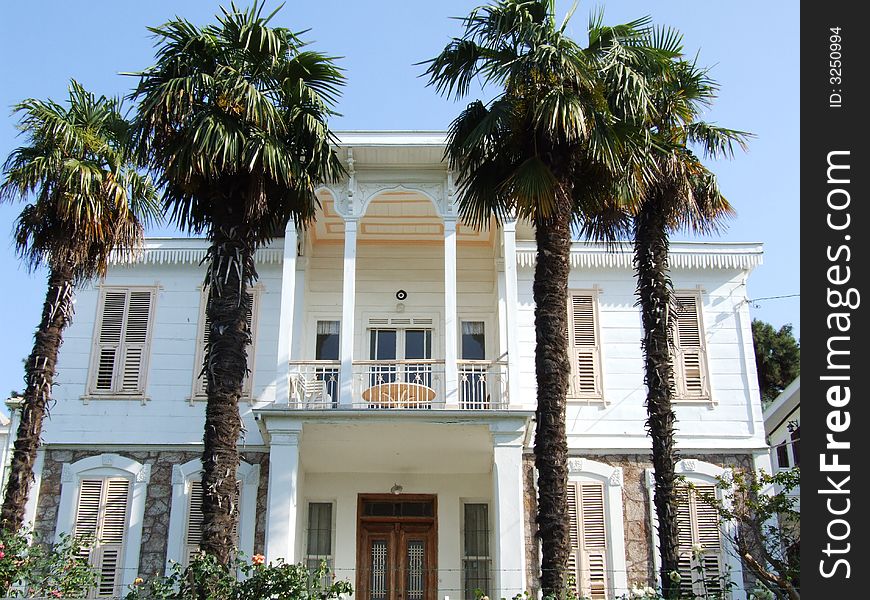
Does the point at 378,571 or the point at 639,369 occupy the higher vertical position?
the point at 639,369

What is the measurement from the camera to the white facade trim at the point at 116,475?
1514 centimetres

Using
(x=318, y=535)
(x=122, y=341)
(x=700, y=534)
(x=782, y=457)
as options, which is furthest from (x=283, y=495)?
(x=782, y=457)

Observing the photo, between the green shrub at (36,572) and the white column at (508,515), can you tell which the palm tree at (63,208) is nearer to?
the green shrub at (36,572)

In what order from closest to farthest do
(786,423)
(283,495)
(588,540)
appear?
1. (283,495)
2. (588,540)
3. (786,423)

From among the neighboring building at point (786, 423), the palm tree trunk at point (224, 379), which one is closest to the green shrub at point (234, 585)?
the palm tree trunk at point (224, 379)

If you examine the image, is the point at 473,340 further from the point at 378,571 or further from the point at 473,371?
the point at 378,571

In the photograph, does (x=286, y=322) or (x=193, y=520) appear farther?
(x=193, y=520)

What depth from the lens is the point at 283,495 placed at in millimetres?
13609

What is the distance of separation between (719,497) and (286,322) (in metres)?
7.71

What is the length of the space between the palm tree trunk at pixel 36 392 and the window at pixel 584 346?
8.30m

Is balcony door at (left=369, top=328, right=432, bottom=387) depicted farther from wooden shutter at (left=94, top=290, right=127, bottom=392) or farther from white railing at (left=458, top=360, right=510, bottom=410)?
wooden shutter at (left=94, top=290, right=127, bottom=392)

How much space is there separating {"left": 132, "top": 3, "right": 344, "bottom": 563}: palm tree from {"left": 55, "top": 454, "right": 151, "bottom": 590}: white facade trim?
5311mm

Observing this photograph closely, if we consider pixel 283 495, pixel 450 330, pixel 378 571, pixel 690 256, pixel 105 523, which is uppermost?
pixel 690 256

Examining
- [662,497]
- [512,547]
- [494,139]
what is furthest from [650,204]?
[512,547]
